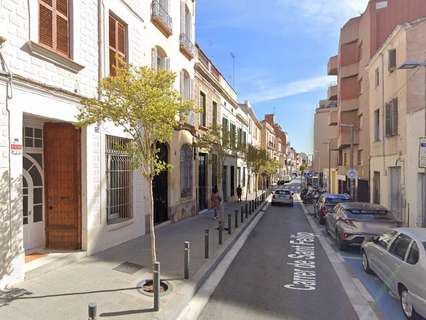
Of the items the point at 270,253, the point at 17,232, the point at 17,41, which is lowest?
the point at 270,253

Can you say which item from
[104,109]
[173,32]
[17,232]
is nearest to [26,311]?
[17,232]

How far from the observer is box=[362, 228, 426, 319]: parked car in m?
5.57

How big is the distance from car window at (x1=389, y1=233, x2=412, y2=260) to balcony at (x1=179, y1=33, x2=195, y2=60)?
44.1ft

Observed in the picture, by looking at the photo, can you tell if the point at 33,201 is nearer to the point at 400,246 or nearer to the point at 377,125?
the point at 400,246

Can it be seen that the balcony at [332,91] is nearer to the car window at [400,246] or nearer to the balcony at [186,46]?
the balcony at [186,46]

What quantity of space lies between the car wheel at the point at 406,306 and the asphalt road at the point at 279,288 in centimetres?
82

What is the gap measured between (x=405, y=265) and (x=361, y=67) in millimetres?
27013

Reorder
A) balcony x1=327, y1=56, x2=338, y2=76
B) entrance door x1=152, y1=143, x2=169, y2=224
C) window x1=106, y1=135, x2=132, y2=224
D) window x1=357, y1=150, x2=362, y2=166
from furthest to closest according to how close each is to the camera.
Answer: balcony x1=327, y1=56, x2=338, y2=76
window x1=357, y1=150, x2=362, y2=166
entrance door x1=152, y1=143, x2=169, y2=224
window x1=106, y1=135, x2=132, y2=224

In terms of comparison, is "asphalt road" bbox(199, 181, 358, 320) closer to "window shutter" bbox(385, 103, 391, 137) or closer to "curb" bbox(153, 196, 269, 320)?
"curb" bbox(153, 196, 269, 320)

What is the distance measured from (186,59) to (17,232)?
13.3 meters

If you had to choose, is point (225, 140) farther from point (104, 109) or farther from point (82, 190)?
point (104, 109)

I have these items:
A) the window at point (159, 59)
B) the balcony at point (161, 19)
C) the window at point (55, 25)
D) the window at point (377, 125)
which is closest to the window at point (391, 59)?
the window at point (377, 125)

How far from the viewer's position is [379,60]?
2012cm

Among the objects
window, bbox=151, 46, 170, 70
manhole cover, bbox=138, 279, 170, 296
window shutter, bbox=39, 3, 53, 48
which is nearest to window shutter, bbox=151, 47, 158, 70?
window, bbox=151, 46, 170, 70
